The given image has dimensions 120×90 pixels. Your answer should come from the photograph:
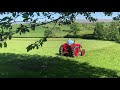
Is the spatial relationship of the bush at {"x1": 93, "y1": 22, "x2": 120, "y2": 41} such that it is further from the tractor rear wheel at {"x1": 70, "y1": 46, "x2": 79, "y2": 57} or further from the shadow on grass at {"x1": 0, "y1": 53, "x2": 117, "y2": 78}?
the shadow on grass at {"x1": 0, "y1": 53, "x2": 117, "y2": 78}

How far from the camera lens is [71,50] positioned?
573 centimetres

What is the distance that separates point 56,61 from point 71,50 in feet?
1.18

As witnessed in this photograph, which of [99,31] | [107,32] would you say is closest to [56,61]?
[99,31]

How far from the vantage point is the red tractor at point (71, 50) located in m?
5.25

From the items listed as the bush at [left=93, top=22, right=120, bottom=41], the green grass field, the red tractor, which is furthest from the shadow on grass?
the bush at [left=93, top=22, right=120, bottom=41]

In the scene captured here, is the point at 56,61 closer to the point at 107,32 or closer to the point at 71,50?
the point at 71,50

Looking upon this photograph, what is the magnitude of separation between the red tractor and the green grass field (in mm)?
79

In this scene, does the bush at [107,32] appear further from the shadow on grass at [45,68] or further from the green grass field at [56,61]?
the shadow on grass at [45,68]

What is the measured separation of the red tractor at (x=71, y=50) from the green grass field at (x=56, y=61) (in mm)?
79

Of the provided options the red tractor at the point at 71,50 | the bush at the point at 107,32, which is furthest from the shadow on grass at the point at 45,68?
the bush at the point at 107,32

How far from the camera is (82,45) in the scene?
212 inches
